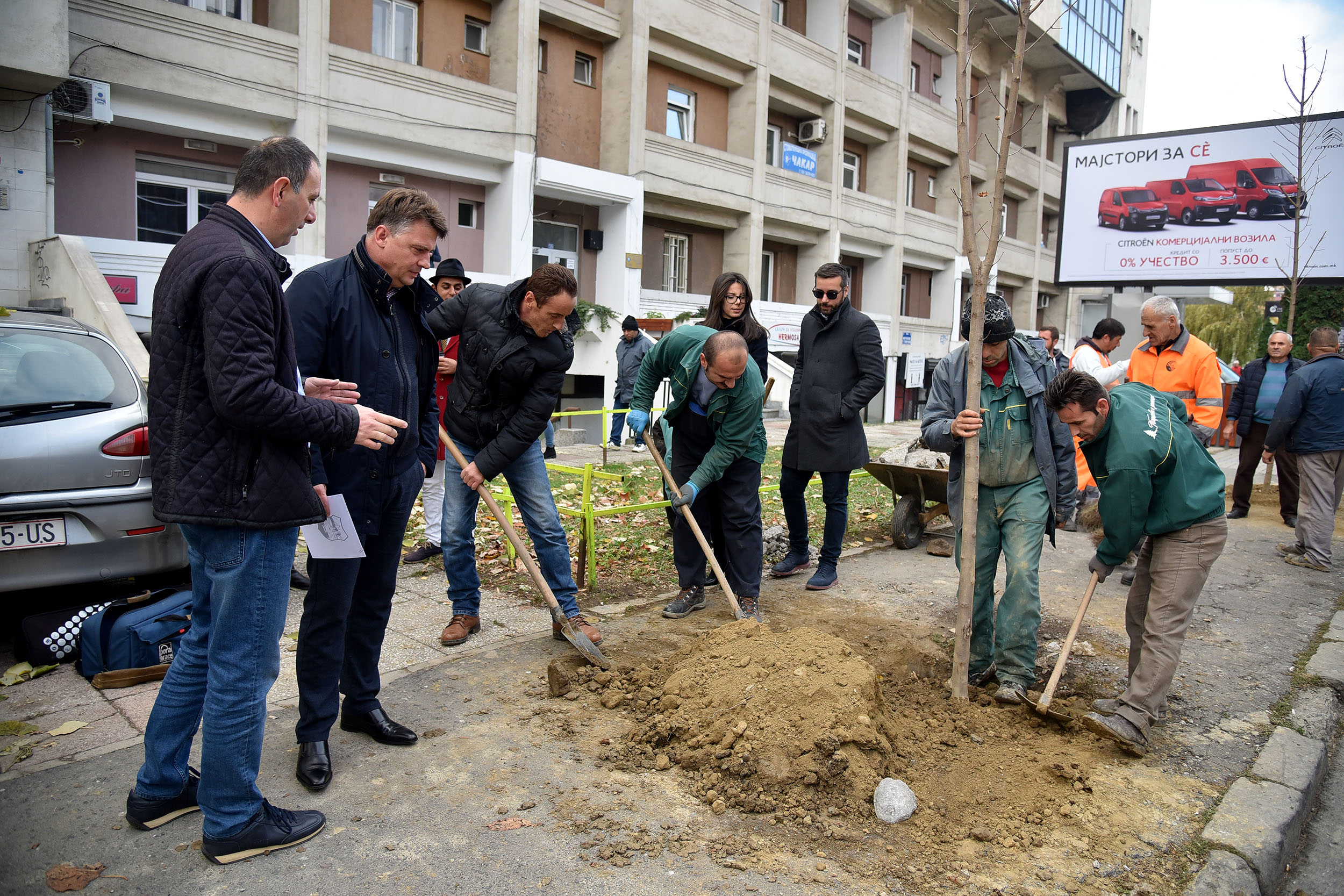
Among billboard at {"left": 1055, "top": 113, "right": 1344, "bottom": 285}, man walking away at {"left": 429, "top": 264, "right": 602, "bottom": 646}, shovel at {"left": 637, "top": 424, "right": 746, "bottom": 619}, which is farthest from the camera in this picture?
billboard at {"left": 1055, "top": 113, "right": 1344, "bottom": 285}

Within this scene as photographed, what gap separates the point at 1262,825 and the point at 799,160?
22.1 m

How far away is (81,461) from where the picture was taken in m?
3.93

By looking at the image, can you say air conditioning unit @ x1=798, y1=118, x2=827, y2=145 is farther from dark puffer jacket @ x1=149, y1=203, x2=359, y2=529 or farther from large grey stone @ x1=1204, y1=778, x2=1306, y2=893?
dark puffer jacket @ x1=149, y1=203, x2=359, y2=529

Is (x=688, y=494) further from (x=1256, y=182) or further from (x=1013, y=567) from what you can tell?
(x=1256, y=182)

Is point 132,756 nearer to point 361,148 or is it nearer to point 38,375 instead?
point 38,375

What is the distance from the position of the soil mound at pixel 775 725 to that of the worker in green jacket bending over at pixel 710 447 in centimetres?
121

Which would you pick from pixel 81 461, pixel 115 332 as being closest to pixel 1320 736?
pixel 81 461

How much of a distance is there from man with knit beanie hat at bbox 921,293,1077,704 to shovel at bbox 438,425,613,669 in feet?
6.17

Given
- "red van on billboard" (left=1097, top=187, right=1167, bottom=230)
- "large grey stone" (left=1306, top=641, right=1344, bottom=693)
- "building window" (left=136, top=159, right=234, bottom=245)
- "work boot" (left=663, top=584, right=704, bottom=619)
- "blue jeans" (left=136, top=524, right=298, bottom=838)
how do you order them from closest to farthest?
"blue jeans" (left=136, top=524, right=298, bottom=838) → "large grey stone" (left=1306, top=641, right=1344, bottom=693) → "work boot" (left=663, top=584, right=704, bottom=619) → "building window" (left=136, top=159, right=234, bottom=245) → "red van on billboard" (left=1097, top=187, right=1167, bottom=230)

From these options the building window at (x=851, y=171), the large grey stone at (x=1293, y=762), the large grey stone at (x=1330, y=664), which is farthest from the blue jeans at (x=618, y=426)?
the building window at (x=851, y=171)

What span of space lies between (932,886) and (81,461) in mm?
4056

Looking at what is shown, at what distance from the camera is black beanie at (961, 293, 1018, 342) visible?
4031 millimetres

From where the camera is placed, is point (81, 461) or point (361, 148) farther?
point (361, 148)

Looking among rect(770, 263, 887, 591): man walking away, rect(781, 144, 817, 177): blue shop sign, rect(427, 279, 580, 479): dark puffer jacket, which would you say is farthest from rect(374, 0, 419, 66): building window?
rect(427, 279, 580, 479): dark puffer jacket
